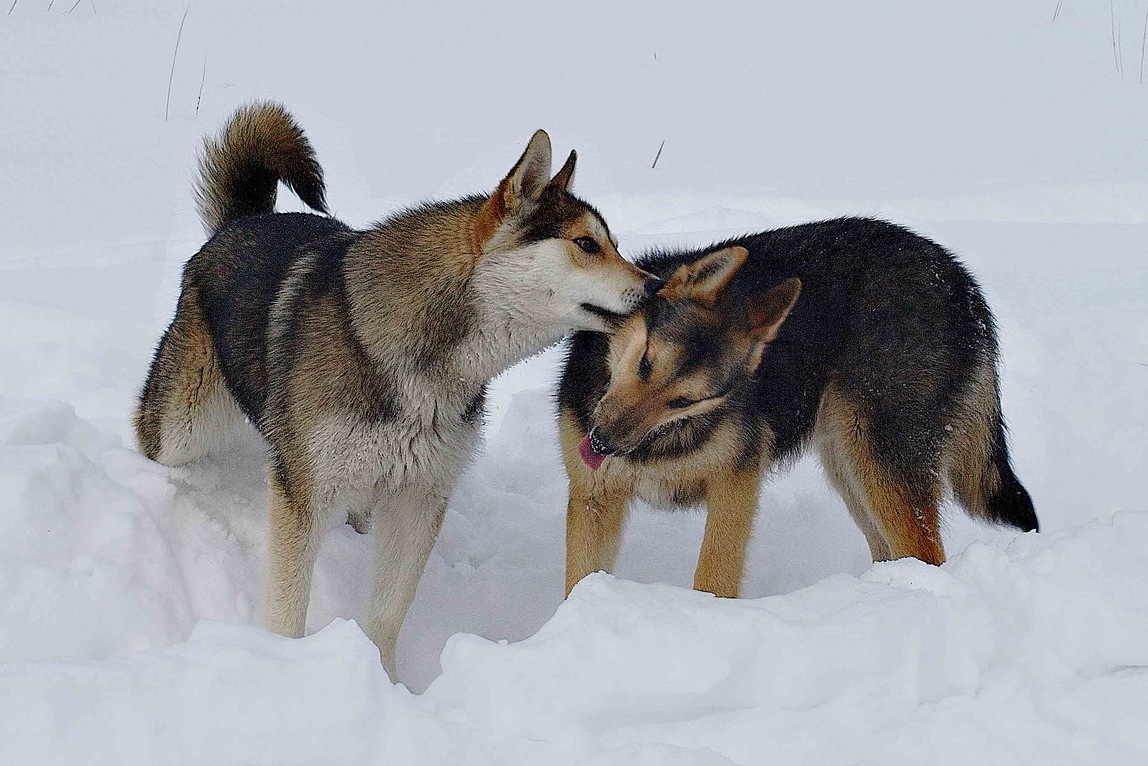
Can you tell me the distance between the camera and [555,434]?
4.98 m

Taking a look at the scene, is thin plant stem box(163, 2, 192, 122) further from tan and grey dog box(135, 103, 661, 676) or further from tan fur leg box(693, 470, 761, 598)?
tan fur leg box(693, 470, 761, 598)

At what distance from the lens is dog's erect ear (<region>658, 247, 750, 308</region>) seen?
3385 mm

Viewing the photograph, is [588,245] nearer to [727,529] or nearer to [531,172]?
[531,172]

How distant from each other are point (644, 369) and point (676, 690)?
1.14 m

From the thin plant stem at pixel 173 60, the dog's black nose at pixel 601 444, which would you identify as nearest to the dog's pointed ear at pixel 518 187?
the dog's black nose at pixel 601 444

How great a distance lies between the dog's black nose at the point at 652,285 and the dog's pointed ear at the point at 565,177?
393 millimetres

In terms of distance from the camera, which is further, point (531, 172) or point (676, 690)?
point (531, 172)

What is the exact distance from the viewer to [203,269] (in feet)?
13.6

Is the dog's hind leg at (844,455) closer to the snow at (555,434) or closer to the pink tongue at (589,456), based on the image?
the snow at (555,434)

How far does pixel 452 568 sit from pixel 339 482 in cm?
113

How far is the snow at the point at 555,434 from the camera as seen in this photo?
2.31 m

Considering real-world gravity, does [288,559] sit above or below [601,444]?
below

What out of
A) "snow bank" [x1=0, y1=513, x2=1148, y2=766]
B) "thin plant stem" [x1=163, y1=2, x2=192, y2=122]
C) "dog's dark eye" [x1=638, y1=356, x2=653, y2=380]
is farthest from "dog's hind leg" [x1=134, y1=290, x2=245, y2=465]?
"thin plant stem" [x1=163, y1=2, x2=192, y2=122]

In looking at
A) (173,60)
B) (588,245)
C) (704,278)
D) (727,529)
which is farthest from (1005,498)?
(173,60)
